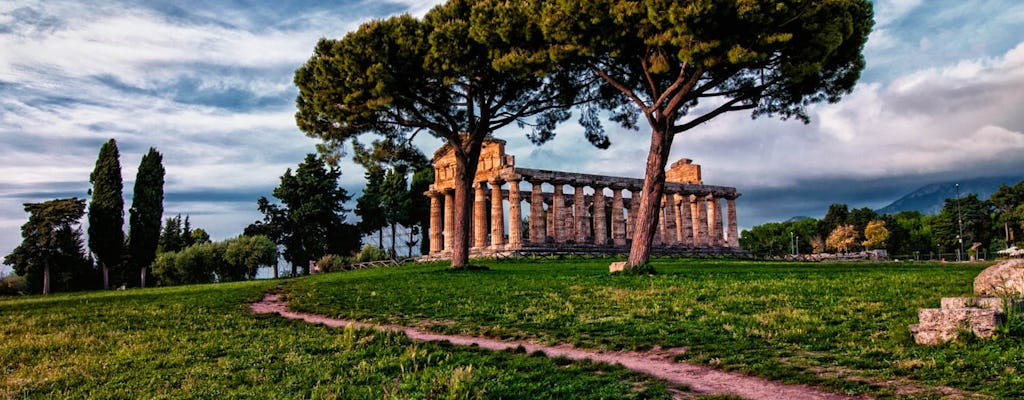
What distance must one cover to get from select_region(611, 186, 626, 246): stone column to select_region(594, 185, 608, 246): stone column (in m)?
2.00

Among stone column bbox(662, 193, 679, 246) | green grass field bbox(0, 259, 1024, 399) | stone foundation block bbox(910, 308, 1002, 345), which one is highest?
stone column bbox(662, 193, 679, 246)

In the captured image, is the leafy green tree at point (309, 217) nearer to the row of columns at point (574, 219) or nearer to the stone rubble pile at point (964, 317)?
the row of columns at point (574, 219)

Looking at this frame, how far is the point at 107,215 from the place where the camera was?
55688 mm

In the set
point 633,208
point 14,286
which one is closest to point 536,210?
point 633,208

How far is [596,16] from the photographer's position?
1045 inches

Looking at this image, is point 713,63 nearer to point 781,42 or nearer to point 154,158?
point 781,42

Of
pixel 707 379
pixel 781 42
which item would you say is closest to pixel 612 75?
pixel 781 42

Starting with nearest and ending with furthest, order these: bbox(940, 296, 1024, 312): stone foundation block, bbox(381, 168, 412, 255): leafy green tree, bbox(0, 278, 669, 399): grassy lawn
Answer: bbox(0, 278, 669, 399): grassy lawn < bbox(940, 296, 1024, 312): stone foundation block < bbox(381, 168, 412, 255): leafy green tree

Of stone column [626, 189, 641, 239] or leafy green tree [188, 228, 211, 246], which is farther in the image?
leafy green tree [188, 228, 211, 246]

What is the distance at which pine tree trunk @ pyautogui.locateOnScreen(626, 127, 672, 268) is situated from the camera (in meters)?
27.4

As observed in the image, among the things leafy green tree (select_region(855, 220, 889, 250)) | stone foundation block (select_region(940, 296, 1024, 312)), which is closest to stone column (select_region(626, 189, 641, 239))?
leafy green tree (select_region(855, 220, 889, 250))

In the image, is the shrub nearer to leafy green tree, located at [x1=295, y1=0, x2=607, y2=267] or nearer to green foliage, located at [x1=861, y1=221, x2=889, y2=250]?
leafy green tree, located at [x1=295, y1=0, x2=607, y2=267]

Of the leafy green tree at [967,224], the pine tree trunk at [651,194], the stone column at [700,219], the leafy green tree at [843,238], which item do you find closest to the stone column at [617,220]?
the stone column at [700,219]

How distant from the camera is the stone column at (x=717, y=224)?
69.2 metres
